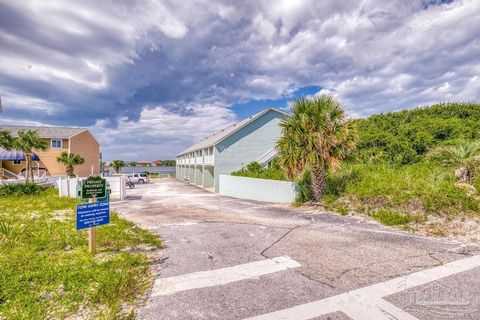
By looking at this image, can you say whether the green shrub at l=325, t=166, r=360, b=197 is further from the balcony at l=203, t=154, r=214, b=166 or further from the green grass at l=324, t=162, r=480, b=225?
the balcony at l=203, t=154, r=214, b=166

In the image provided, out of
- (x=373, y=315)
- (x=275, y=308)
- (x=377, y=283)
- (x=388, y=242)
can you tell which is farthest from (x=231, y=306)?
(x=388, y=242)

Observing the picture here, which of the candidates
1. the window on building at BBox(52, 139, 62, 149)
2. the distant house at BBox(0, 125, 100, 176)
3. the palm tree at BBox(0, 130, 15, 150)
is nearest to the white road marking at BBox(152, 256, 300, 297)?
the palm tree at BBox(0, 130, 15, 150)

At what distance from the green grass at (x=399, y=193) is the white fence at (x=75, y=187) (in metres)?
13.7

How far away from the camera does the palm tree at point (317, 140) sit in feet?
37.4

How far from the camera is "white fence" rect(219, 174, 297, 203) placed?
47.0ft

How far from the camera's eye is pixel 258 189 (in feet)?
55.2

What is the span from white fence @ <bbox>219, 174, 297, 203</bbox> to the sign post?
1016cm

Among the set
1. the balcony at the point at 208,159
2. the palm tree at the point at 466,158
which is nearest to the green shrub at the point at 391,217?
the palm tree at the point at 466,158

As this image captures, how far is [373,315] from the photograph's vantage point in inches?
136

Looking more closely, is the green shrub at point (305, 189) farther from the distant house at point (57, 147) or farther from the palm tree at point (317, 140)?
the distant house at point (57, 147)

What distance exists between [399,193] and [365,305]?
23.4 ft

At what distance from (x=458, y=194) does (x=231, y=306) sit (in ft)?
29.6

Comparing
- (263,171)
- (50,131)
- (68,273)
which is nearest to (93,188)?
(68,273)

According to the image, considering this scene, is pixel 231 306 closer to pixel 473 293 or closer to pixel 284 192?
pixel 473 293
